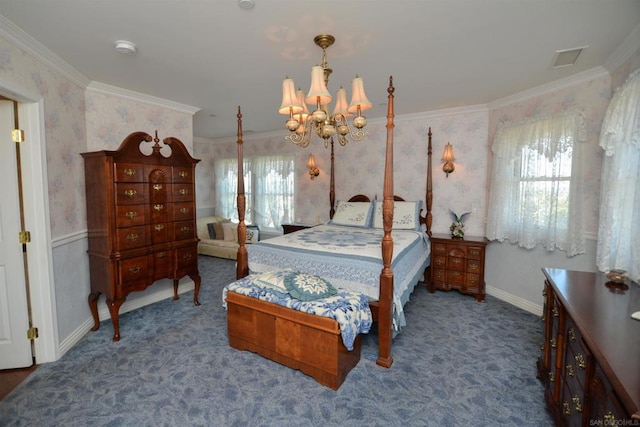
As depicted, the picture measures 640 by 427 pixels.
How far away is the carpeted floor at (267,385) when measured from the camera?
5.97 ft

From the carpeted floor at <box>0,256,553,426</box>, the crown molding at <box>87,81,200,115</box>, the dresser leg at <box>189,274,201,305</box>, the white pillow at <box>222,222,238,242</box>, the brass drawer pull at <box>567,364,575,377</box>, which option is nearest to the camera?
the brass drawer pull at <box>567,364,575,377</box>

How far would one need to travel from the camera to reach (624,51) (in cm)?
229

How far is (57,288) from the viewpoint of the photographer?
253 centimetres

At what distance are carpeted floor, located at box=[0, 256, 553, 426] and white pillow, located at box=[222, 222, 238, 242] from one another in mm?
3028

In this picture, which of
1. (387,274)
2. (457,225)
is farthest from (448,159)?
(387,274)

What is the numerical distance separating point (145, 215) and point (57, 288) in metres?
0.90

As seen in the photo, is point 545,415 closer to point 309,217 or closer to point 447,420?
point 447,420

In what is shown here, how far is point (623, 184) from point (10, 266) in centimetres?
453

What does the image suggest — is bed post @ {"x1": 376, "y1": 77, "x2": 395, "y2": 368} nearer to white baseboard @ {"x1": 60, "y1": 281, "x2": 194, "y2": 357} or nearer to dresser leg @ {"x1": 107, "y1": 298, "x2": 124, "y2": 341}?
dresser leg @ {"x1": 107, "y1": 298, "x2": 124, "y2": 341}

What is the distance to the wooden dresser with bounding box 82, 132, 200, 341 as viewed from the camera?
2.71 m

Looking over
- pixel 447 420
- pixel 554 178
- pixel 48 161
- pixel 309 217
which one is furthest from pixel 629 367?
pixel 309 217

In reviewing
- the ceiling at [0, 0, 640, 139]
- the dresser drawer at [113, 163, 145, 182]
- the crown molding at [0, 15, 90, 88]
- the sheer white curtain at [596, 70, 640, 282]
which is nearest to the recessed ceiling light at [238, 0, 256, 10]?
the ceiling at [0, 0, 640, 139]

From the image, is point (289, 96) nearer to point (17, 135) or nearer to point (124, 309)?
point (17, 135)

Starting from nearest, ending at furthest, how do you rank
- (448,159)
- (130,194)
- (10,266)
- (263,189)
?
(10,266) → (130,194) → (448,159) → (263,189)
